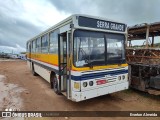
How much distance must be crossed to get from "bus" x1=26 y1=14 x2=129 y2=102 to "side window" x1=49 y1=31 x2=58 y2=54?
0.57 ft

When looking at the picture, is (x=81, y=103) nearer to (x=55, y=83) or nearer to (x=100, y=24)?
(x=55, y=83)

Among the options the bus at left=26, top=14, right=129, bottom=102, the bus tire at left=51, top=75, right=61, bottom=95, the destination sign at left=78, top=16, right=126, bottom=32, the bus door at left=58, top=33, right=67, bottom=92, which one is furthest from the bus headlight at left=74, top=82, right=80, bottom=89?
the bus tire at left=51, top=75, right=61, bottom=95

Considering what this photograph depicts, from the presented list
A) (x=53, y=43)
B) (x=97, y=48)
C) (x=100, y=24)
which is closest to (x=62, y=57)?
(x=53, y=43)

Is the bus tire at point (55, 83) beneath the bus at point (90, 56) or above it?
beneath

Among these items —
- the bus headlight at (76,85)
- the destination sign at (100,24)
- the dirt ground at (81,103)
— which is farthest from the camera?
the dirt ground at (81,103)

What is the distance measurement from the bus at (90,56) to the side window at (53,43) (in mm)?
175

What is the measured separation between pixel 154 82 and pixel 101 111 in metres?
2.77

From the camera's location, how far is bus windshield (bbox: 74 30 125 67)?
5.25 meters

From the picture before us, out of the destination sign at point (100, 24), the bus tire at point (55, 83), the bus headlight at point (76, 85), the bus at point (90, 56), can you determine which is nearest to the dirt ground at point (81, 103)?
the bus tire at point (55, 83)

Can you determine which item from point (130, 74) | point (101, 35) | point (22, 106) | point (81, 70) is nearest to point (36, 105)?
point (22, 106)

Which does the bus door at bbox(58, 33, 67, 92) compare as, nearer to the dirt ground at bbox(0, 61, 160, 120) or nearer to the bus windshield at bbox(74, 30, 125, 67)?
the dirt ground at bbox(0, 61, 160, 120)

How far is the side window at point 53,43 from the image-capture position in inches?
271

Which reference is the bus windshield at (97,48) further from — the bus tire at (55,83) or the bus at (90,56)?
the bus tire at (55,83)

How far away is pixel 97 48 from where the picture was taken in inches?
223
